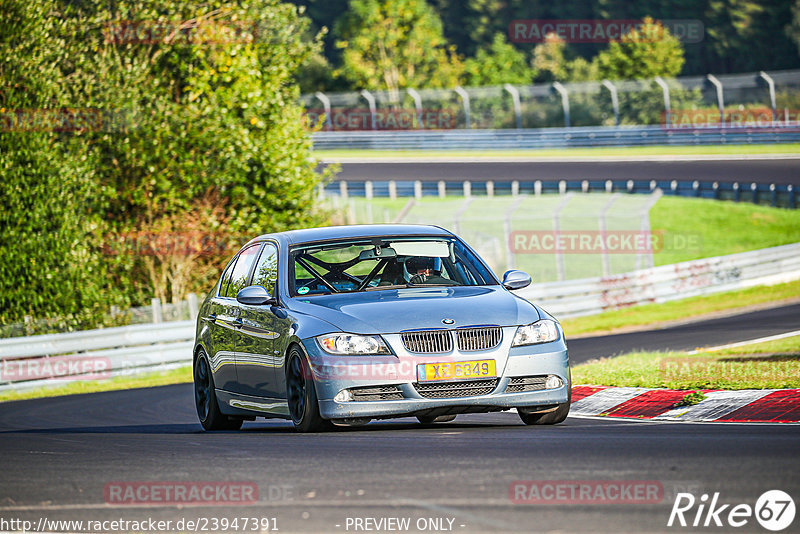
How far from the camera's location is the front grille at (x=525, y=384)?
898 cm

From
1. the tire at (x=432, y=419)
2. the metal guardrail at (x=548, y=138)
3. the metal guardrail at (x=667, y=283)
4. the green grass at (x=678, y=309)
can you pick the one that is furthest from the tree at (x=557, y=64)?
the tire at (x=432, y=419)

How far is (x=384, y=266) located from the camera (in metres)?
10.1

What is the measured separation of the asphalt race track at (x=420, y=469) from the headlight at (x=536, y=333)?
628 millimetres

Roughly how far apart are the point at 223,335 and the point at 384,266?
173 centimetres

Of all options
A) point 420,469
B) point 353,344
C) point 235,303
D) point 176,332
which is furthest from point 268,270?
point 176,332

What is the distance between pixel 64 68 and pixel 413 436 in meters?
20.4

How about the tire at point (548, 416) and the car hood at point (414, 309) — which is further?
the tire at point (548, 416)

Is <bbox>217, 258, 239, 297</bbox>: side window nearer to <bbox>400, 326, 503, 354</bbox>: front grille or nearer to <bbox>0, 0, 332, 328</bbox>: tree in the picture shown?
<bbox>400, 326, 503, 354</bbox>: front grille

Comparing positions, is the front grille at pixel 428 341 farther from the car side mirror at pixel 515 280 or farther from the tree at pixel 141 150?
the tree at pixel 141 150

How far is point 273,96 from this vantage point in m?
30.2

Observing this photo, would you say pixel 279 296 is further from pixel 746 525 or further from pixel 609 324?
pixel 609 324

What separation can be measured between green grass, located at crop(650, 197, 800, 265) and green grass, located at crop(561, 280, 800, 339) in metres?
6.91

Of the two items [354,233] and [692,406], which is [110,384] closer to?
[354,233]

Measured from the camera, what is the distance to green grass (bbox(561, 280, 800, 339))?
1053 inches
